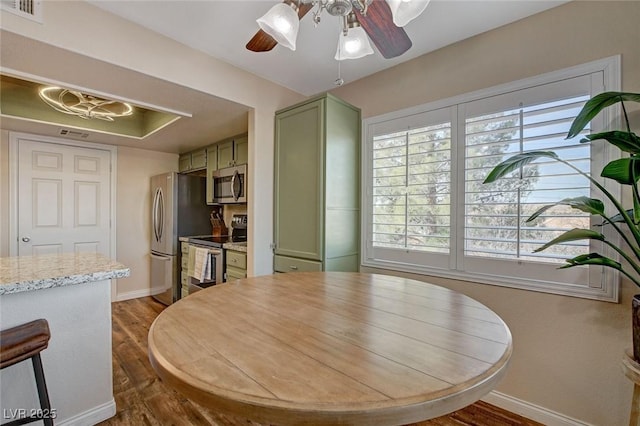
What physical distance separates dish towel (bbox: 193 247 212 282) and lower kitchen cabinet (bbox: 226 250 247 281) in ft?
0.90

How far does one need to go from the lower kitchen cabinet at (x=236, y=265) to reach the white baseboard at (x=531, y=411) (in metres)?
2.23

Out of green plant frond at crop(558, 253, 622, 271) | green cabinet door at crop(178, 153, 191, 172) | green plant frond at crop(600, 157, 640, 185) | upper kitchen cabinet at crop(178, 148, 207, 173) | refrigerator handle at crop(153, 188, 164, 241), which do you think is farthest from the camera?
green cabinet door at crop(178, 153, 191, 172)

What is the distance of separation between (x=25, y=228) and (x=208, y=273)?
7.44ft

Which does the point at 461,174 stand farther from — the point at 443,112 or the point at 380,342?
the point at 380,342

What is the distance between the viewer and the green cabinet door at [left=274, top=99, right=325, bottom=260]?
239cm

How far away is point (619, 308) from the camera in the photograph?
1.52 meters

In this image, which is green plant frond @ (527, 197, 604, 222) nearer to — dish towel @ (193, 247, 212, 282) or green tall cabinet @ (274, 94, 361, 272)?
green tall cabinet @ (274, 94, 361, 272)

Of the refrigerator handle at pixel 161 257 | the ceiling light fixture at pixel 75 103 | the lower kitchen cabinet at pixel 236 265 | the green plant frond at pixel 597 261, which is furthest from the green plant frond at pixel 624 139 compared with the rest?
the refrigerator handle at pixel 161 257

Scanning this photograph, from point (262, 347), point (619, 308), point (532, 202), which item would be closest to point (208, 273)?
point (262, 347)

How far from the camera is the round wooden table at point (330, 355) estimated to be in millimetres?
583

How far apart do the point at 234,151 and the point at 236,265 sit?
143cm

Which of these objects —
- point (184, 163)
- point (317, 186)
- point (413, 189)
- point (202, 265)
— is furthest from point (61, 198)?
point (413, 189)

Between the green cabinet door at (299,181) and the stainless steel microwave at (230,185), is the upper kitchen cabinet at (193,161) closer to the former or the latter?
the stainless steel microwave at (230,185)

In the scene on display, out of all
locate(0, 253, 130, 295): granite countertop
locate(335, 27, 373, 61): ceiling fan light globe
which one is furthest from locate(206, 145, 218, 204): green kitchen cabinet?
locate(335, 27, 373, 61): ceiling fan light globe
